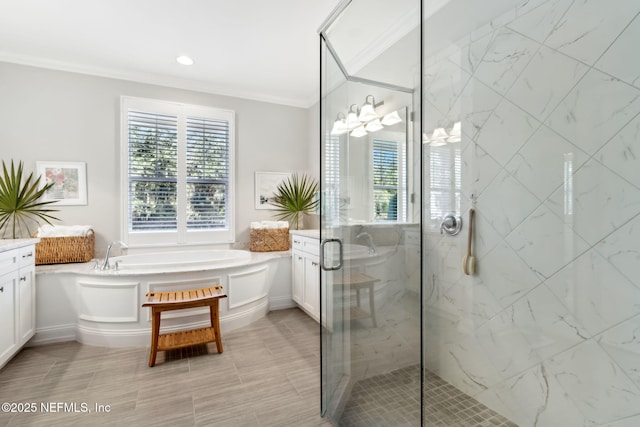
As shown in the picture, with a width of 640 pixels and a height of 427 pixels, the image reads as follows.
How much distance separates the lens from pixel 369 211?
172 cm

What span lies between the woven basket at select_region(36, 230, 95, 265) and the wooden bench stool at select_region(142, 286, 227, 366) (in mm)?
1020

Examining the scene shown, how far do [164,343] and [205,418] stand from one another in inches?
36.8

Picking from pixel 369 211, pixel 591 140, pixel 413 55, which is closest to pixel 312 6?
pixel 413 55

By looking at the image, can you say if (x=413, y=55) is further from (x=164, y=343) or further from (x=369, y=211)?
(x=164, y=343)

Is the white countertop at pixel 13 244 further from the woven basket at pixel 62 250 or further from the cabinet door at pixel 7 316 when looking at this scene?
the woven basket at pixel 62 250

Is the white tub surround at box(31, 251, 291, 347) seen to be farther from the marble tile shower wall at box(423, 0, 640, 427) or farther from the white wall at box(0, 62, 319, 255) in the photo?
the marble tile shower wall at box(423, 0, 640, 427)

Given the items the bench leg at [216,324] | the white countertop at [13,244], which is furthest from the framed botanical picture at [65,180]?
the bench leg at [216,324]

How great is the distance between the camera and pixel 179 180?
3.76 m

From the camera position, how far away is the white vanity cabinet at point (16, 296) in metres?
2.16

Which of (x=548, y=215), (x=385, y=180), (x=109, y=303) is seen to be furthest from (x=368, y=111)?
(x=109, y=303)

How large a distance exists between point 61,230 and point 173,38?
216cm

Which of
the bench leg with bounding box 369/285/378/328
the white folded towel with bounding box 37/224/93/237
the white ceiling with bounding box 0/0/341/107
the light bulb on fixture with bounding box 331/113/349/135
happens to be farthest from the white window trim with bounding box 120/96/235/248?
the bench leg with bounding box 369/285/378/328

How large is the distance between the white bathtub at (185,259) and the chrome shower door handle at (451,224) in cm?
201

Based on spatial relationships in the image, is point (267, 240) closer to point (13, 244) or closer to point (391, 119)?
point (13, 244)
